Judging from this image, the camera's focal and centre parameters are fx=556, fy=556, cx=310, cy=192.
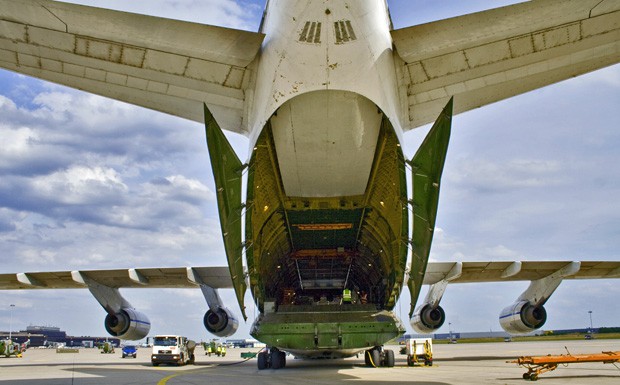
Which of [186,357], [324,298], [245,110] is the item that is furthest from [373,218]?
[186,357]

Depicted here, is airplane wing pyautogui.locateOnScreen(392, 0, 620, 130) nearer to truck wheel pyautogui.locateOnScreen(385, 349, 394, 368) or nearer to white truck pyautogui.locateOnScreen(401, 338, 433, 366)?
truck wheel pyautogui.locateOnScreen(385, 349, 394, 368)

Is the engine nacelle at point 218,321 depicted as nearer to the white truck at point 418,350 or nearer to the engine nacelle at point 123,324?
the engine nacelle at point 123,324

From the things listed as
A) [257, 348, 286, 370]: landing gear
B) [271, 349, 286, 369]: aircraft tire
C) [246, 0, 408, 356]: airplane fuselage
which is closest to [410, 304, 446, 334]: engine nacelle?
[246, 0, 408, 356]: airplane fuselage

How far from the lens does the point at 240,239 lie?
31.6ft

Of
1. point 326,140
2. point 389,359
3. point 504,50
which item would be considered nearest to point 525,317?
point 389,359

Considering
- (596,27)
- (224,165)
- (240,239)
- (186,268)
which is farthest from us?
(186,268)

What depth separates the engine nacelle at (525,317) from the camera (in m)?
16.6

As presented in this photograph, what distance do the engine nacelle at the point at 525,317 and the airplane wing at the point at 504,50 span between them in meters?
10.0

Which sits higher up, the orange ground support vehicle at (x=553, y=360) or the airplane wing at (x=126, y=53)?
the airplane wing at (x=126, y=53)

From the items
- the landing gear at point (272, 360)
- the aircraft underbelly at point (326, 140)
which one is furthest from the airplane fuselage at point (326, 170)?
the landing gear at point (272, 360)

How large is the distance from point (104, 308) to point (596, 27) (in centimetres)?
1536

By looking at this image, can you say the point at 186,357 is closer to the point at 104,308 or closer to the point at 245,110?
the point at 104,308

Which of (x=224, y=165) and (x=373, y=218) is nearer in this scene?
(x=224, y=165)

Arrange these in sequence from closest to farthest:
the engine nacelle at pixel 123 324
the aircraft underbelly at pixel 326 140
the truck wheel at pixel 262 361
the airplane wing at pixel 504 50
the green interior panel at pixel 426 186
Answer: the airplane wing at pixel 504 50, the green interior panel at pixel 426 186, the aircraft underbelly at pixel 326 140, the truck wheel at pixel 262 361, the engine nacelle at pixel 123 324
